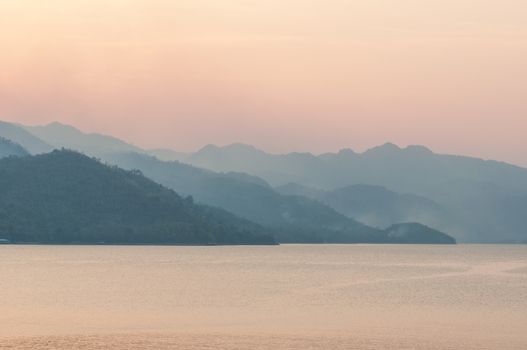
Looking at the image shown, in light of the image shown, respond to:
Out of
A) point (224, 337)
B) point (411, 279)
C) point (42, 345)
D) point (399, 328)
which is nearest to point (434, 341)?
point (399, 328)

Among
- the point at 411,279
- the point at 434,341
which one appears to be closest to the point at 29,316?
the point at 434,341

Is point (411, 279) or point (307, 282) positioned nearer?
point (307, 282)

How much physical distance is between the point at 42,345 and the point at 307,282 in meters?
95.5

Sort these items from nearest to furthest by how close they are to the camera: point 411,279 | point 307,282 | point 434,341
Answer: point 434,341
point 307,282
point 411,279

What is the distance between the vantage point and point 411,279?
19462 centimetres

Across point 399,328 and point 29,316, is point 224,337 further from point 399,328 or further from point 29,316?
point 29,316

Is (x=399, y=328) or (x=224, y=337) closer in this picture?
(x=224, y=337)

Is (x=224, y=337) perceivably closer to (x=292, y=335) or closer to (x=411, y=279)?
(x=292, y=335)

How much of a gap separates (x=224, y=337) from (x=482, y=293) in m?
70.3

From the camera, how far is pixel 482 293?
512 ft

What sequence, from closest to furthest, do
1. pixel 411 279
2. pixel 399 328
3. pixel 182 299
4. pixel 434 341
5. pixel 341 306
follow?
pixel 434 341 < pixel 399 328 < pixel 341 306 < pixel 182 299 < pixel 411 279

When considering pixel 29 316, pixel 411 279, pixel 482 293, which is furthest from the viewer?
pixel 411 279

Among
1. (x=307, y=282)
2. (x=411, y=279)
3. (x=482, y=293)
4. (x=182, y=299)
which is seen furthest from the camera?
(x=411, y=279)

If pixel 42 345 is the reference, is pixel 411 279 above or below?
above
